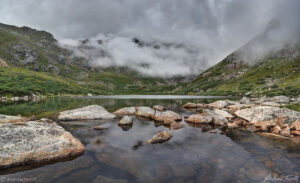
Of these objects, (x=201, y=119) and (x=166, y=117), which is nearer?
(x=201, y=119)

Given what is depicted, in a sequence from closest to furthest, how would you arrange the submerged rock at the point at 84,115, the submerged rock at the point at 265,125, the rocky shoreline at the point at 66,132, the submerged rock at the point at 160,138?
the rocky shoreline at the point at 66,132, the submerged rock at the point at 160,138, the submerged rock at the point at 265,125, the submerged rock at the point at 84,115

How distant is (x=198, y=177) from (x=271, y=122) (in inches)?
808

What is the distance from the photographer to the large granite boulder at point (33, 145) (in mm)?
10906

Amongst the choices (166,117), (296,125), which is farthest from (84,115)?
(296,125)

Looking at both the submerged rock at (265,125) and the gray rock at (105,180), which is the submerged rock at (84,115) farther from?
the submerged rock at (265,125)

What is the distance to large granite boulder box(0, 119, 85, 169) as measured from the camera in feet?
35.8

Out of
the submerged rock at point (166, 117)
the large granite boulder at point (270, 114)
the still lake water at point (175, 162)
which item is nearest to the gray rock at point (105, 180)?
the still lake water at point (175, 162)

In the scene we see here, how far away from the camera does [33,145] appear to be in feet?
39.0

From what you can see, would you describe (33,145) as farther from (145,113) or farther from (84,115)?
(145,113)

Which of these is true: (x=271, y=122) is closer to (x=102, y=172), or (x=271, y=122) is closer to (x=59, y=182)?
(x=102, y=172)

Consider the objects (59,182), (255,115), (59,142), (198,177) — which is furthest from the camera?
(255,115)

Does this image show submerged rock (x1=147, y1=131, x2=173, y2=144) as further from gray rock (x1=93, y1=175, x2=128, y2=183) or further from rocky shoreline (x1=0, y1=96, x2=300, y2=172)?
gray rock (x1=93, y1=175, x2=128, y2=183)

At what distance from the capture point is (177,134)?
20.6 metres

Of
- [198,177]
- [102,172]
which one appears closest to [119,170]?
[102,172]
